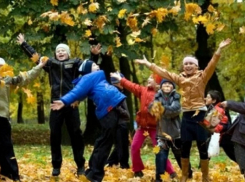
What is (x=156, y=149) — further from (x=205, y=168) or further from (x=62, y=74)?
(x=62, y=74)

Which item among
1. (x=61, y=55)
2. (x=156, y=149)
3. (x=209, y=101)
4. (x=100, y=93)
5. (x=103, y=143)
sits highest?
(x=61, y=55)

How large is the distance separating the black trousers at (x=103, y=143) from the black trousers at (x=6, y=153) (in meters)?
1.06

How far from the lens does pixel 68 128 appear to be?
8.05 meters

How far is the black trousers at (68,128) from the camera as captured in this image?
25.8ft

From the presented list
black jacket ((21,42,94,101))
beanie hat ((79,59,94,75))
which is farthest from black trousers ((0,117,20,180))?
beanie hat ((79,59,94,75))

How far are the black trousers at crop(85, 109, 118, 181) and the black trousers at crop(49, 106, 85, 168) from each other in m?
0.92

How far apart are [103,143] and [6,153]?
1338 millimetres

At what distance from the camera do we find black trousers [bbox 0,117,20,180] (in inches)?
287

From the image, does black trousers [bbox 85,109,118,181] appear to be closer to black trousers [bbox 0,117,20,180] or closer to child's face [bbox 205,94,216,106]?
black trousers [bbox 0,117,20,180]

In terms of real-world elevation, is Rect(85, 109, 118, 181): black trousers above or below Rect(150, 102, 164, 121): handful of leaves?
below

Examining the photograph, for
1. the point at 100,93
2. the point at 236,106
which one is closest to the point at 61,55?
the point at 100,93

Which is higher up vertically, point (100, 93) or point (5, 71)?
point (5, 71)

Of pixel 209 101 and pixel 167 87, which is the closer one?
pixel 167 87

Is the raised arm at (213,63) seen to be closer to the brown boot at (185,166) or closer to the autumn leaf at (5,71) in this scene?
the brown boot at (185,166)
